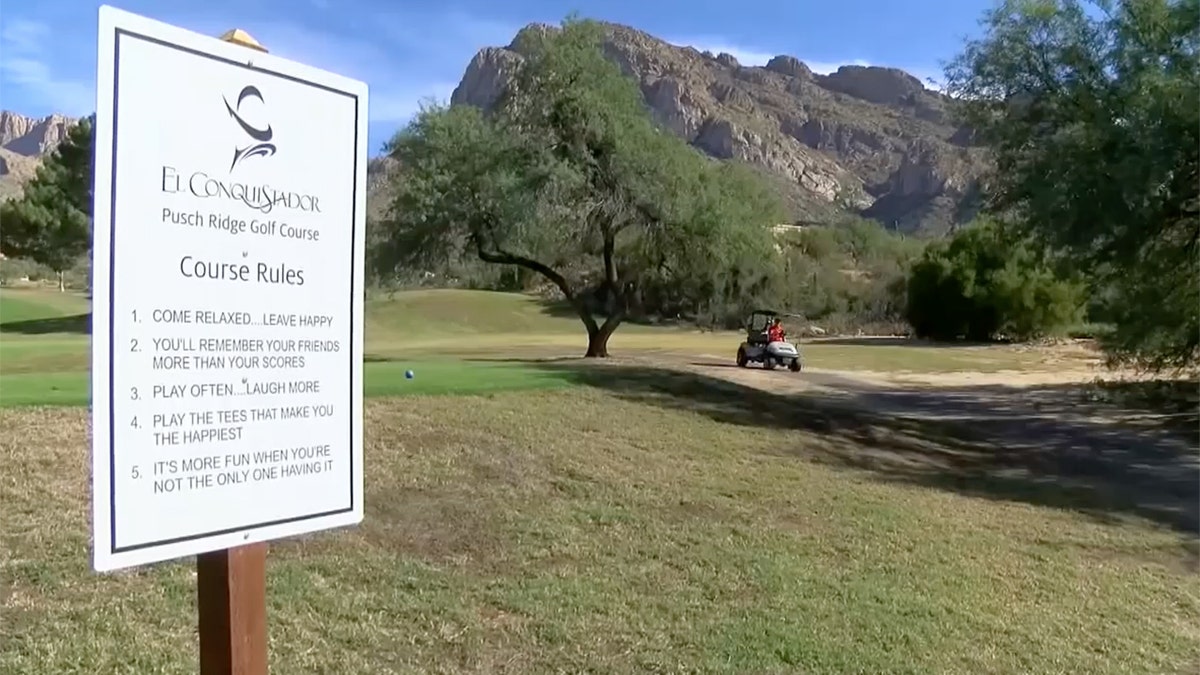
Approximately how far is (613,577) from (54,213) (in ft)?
173

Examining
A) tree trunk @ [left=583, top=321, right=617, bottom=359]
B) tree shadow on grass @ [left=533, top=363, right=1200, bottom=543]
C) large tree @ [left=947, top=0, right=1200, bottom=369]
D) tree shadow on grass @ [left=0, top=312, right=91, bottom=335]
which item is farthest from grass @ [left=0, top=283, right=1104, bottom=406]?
large tree @ [left=947, top=0, right=1200, bottom=369]

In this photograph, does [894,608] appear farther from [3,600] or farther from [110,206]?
[110,206]

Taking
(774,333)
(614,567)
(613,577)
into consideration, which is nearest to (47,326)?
(774,333)

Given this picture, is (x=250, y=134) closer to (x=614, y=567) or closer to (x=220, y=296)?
(x=220, y=296)

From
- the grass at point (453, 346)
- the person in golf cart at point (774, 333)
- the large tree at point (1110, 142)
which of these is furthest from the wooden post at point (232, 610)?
the person in golf cart at point (774, 333)

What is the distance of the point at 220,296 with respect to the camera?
2775 mm

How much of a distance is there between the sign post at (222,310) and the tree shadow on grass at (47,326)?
4388 cm

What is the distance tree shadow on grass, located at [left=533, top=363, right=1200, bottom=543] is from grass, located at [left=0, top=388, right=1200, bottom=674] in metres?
1.37

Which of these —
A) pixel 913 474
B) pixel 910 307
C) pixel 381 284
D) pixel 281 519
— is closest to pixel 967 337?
pixel 910 307

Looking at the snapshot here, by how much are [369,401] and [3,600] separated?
274 inches

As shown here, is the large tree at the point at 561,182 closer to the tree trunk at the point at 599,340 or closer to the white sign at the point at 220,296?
the tree trunk at the point at 599,340

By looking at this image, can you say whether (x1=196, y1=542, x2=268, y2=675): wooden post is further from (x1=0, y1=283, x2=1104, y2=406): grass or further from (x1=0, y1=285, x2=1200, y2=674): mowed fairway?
(x1=0, y1=283, x2=1104, y2=406): grass

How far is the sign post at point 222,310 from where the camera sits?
2.60 meters

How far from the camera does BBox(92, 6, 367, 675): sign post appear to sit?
2.60 m
